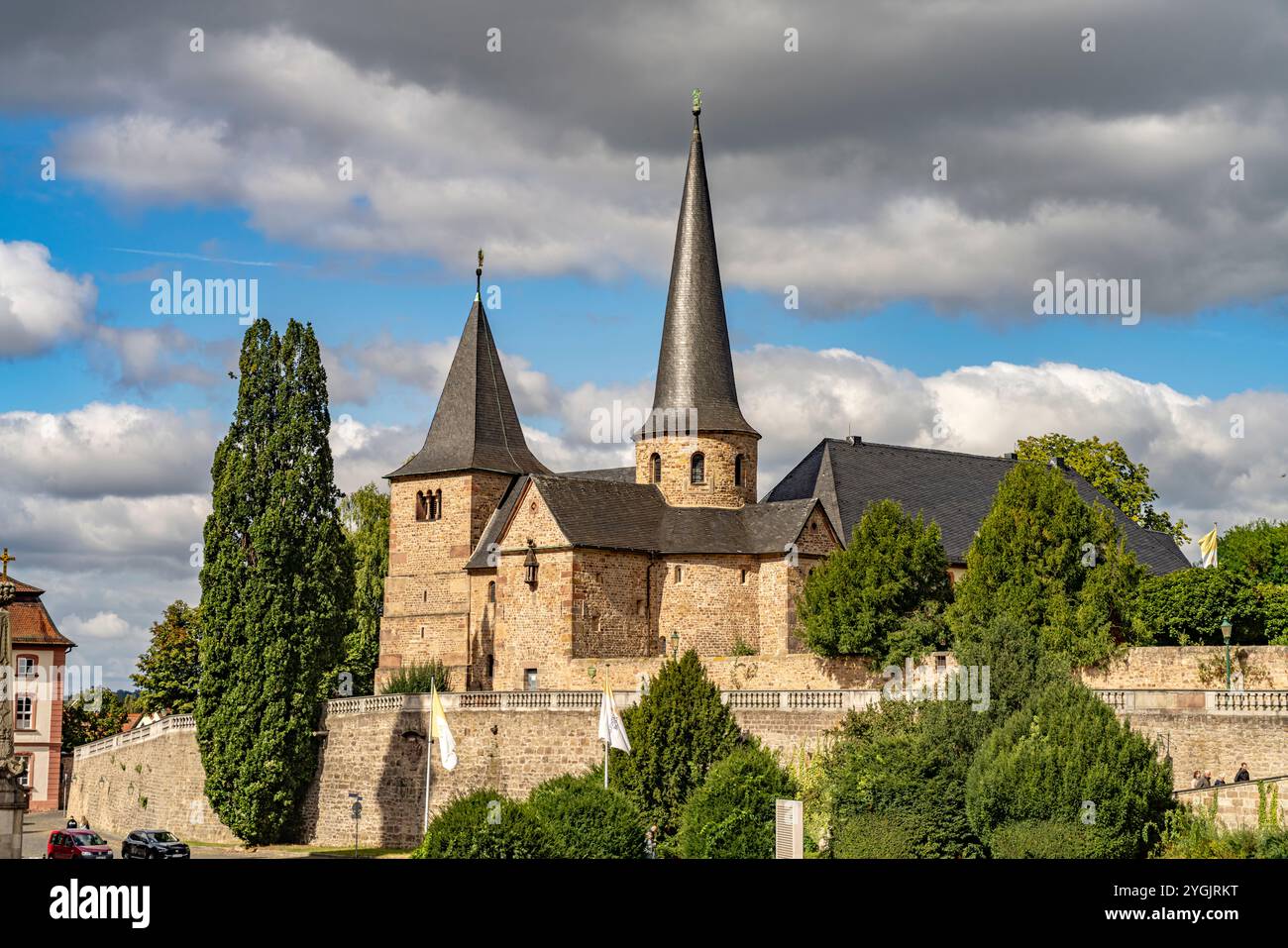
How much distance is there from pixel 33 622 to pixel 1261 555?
52.3 meters

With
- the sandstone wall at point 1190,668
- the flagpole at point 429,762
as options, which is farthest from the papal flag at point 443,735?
the sandstone wall at point 1190,668

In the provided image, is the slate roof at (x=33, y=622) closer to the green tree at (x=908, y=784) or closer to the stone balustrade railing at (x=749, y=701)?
the stone balustrade railing at (x=749, y=701)

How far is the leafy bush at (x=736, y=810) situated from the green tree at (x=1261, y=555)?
30.3 m

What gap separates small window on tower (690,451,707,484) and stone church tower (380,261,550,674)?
24.8 ft

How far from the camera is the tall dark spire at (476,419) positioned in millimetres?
67312

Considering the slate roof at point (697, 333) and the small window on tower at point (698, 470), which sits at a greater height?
the slate roof at point (697, 333)

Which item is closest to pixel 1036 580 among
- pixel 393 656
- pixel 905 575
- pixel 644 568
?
pixel 905 575

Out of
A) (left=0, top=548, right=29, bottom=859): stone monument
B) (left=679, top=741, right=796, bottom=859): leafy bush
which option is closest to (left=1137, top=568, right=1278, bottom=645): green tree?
(left=679, top=741, right=796, bottom=859): leafy bush

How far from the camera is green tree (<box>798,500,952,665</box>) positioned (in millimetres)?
51812

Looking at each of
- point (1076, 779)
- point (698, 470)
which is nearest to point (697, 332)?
point (698, 470)

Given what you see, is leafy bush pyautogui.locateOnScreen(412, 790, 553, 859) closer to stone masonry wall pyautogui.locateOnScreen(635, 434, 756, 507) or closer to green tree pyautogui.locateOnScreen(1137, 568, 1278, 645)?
green tree pyautogui.locateOnScreen(1137, 568, 1278, 645)

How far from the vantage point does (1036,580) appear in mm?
51438
